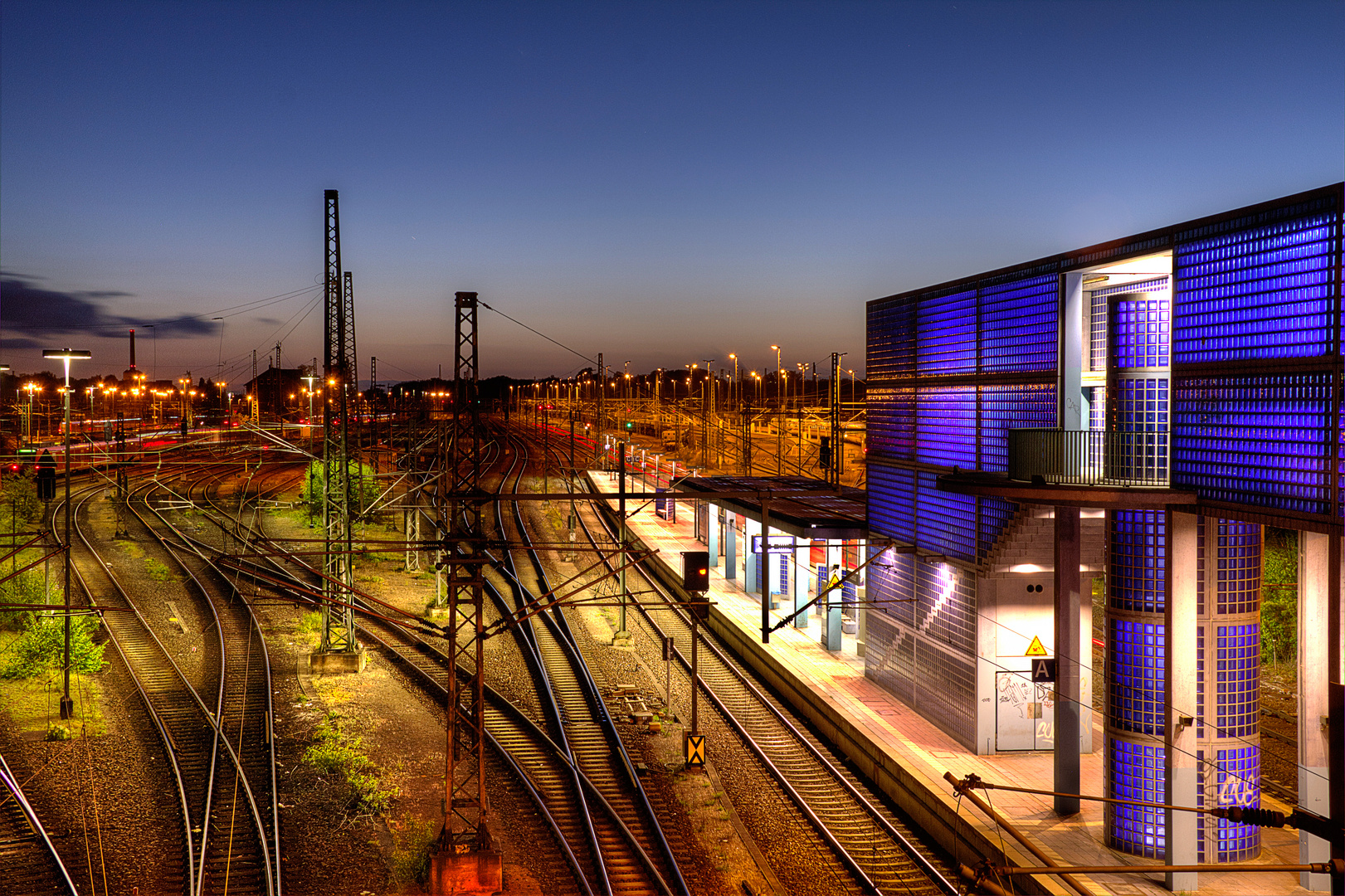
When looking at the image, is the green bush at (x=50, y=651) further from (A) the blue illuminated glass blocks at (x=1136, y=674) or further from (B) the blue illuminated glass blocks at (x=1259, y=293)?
A: (B) the blue illuminated glass blocks at (x=1259, y=293)

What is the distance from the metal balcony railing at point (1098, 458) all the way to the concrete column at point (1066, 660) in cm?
140

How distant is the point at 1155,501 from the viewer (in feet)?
37.1

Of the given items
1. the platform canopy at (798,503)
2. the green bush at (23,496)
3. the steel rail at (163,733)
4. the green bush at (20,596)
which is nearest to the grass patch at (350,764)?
the steel rail at (163,733)

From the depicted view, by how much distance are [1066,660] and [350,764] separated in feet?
37.2

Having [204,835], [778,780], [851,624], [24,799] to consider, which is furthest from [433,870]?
[851,624]

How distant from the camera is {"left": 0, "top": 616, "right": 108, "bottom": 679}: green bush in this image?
20375mm

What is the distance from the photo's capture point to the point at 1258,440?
10336mm

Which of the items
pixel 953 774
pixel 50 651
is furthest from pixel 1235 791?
pixel 50 651

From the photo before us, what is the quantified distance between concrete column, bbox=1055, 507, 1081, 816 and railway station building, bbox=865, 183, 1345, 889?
3cm

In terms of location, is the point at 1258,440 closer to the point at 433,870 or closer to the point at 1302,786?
the point at 1302,786

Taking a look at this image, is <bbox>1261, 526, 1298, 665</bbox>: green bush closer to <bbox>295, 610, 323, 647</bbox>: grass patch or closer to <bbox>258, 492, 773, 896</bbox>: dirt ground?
<bbox>258, 492, 773, 896</bbox>: dirt ground

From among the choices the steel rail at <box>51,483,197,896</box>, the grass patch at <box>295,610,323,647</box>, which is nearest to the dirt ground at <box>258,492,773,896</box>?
the steel rail at <box>51,483,197,896</box>

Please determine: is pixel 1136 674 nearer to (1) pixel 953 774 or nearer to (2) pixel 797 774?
(1) pixel 953 774

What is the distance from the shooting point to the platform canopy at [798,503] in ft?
64.3
